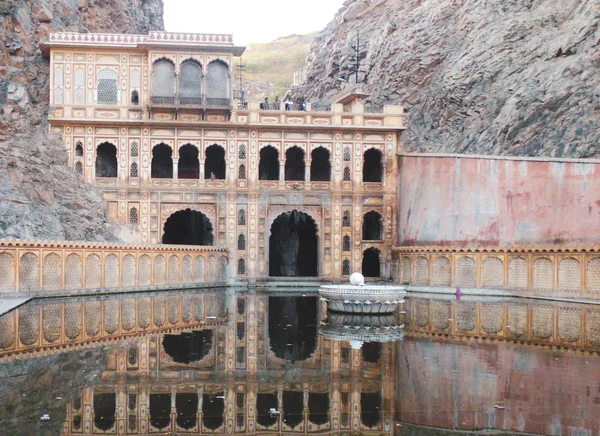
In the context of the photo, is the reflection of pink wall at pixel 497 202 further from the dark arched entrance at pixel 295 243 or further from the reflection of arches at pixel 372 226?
the dark arched entrance at pixel 295 243

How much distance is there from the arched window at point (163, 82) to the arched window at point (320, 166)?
961 cm

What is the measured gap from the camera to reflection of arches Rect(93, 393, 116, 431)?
1079 centimetres

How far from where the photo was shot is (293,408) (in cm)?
1202

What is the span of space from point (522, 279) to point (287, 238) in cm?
1861

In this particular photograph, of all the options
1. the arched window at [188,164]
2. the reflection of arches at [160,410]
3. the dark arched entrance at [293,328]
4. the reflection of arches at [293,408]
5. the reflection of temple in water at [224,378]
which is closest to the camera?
the reflection of arches at [160,410]

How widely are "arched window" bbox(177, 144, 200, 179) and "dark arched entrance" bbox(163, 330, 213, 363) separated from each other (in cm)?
2708

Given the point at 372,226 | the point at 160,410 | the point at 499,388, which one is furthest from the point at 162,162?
the point at 160,410

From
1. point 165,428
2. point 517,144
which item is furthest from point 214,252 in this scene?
point 165,428

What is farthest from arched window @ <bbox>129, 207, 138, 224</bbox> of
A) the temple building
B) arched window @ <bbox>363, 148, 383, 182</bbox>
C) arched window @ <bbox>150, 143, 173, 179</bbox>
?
arched window @ <bbox>363, 148, 383, 182</bbox>

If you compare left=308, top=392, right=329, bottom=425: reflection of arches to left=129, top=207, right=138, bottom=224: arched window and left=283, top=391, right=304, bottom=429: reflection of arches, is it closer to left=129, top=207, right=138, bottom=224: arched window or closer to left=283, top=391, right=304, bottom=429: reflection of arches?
left=283, top=391, right=304, bottom=429: reflection of arches

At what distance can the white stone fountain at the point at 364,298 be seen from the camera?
25625 millimetres

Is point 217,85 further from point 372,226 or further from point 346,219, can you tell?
point 372,226

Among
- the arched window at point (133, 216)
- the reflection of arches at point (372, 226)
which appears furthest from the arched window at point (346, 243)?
the arched window at point (133, 216)

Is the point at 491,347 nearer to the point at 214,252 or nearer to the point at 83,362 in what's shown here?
the point at 83,362
